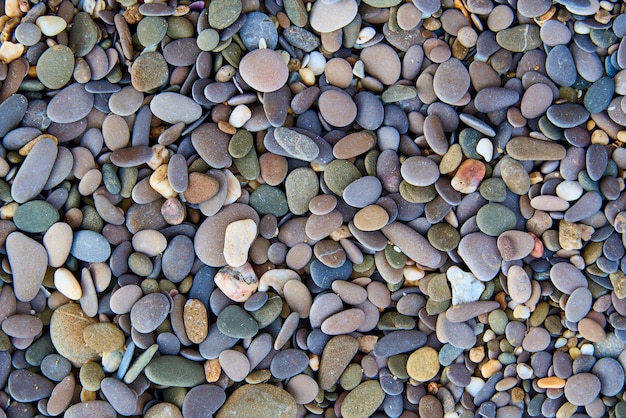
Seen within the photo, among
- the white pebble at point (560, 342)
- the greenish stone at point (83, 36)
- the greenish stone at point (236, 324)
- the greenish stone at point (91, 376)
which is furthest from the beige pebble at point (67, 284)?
the white pebble at point (560, 342)

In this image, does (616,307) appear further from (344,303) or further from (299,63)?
(299,63)

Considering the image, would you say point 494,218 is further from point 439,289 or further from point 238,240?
point 238,240

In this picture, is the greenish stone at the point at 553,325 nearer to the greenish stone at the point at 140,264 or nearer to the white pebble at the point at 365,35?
the white pebble at the point at 365,35

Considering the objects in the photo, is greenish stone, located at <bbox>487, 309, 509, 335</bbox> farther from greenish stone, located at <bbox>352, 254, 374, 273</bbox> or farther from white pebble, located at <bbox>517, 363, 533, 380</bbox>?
greenish stone, located at <bbox>352, 254, 374, 273</bbox>

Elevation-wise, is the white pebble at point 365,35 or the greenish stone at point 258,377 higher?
the white pebble at point 365,35

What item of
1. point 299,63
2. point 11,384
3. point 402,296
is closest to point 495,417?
point 402,296

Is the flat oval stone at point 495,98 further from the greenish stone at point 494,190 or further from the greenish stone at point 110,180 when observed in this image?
the greenish stone at point 110,180

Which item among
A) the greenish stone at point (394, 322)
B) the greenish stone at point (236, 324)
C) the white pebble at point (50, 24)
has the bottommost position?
the greenish stone at point (394, 322)

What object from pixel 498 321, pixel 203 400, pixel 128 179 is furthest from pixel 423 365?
pixel 128 179
